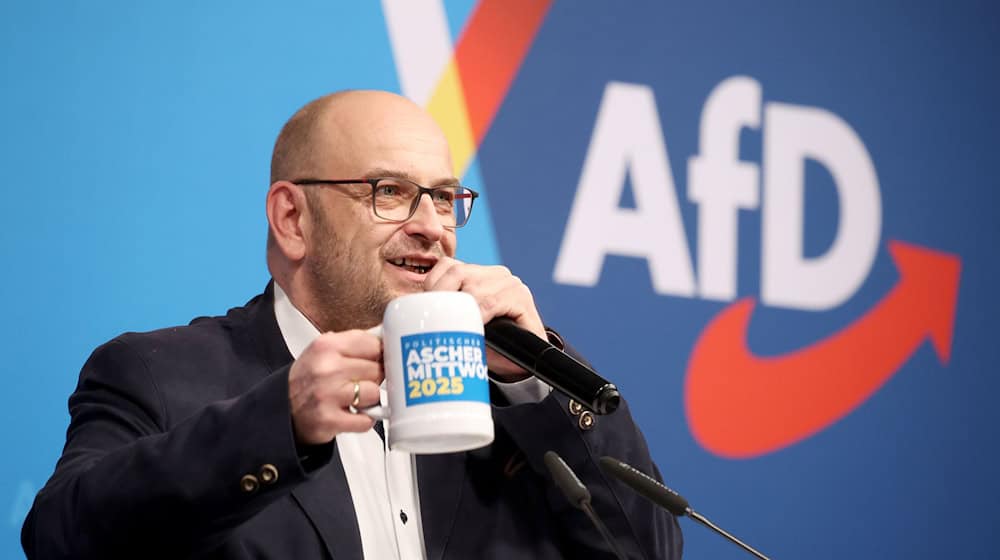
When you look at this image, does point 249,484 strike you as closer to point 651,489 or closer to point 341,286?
point 651,489

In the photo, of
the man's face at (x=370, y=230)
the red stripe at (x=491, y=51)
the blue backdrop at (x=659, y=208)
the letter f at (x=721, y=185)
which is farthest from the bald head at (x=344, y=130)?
the letter f at (x=721, y=185)

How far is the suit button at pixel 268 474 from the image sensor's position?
5.08 feet

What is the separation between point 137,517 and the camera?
63.9 inches

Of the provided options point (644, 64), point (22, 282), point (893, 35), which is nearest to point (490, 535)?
point (22, 282)

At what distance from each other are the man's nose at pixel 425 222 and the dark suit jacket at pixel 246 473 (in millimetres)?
293

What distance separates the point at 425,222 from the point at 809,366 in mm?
1446

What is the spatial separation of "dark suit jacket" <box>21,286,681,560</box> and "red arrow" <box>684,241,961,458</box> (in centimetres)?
111

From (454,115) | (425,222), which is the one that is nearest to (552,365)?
(425,222)

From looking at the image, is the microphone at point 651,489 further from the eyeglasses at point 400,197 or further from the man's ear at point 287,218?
the man's ear at point 287,218

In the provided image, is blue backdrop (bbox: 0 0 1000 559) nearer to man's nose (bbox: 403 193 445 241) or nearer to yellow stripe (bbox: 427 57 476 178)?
yellow stripe (bbox: 427 57 476 178)

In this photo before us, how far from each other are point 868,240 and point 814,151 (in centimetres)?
29

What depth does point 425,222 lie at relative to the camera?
2.23 meters

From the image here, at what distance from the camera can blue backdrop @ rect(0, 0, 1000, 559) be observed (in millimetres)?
2602

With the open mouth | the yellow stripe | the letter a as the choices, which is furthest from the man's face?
the letter a
